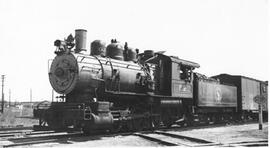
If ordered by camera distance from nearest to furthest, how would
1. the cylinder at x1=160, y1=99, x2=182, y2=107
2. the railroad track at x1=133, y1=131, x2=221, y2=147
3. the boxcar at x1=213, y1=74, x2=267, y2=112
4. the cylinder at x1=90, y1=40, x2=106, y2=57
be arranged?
the railroad track at x1=133, y1=131, x2=221, y2=147, the cylinder at x1=90, y1=40, x2=106, y2=57, the cylinder at x1=160, y1=99, x2=182, y2=107, the boxcar at x1=213, y1=74, x2=267, y2=112

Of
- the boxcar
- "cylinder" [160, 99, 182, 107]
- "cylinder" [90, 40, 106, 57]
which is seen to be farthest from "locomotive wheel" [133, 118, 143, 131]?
the boxcar

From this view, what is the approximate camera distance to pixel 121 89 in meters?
13.0

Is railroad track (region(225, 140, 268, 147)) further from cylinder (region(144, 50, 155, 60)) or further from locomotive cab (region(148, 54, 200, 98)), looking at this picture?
cylinder (region(144, 50, 155, 60))

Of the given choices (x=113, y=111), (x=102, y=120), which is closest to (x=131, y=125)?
(x=113, y=111)

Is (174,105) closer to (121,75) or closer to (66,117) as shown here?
(121,75)

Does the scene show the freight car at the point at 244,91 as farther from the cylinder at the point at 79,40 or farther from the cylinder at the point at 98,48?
the cylinder at the point at 79,40

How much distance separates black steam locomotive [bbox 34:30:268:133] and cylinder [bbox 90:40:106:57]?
41 millimetres

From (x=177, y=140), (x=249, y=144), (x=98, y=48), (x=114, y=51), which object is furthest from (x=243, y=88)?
(x=249, y=144)

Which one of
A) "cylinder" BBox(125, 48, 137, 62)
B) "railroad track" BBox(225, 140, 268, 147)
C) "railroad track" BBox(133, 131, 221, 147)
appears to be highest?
"cylinder" BBox(125, 48, 137, 62)

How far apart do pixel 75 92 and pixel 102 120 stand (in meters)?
1.73

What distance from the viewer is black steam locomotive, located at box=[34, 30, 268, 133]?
1148cm

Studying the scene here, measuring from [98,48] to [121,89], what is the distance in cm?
193

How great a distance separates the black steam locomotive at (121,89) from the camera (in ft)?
37.7

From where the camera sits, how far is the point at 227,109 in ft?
66.5
